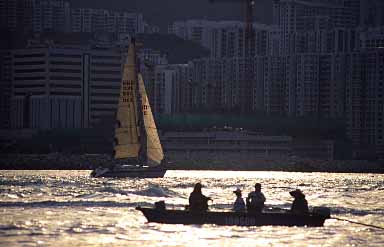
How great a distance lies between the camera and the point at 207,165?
18900 centimetres

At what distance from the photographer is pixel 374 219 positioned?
63531 millimetres

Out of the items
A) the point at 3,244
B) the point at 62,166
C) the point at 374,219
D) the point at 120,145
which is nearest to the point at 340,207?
the point at 374,219

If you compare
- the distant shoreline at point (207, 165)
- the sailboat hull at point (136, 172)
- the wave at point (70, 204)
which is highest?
the wave at point (70, 204)

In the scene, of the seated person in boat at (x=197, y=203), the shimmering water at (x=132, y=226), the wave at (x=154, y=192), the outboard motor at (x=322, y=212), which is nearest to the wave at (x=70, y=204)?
the shimmering water at (x=132, y=226)

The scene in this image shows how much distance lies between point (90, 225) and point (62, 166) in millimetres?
122000

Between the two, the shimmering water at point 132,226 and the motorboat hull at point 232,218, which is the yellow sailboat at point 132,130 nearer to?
the shimmering water at point 132,226

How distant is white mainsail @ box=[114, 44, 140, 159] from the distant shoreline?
61629mm

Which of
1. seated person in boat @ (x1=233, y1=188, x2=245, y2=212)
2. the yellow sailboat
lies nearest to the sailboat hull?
the yellow sailboat

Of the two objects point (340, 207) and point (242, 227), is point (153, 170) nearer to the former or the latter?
point (340, 207)

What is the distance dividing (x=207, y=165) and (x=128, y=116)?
251 feet

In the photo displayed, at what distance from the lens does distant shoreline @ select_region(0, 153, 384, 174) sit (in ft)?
584

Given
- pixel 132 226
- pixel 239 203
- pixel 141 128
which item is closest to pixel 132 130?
pixel 141 128

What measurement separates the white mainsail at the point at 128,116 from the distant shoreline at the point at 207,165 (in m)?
61.6

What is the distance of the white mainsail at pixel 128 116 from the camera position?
113m
